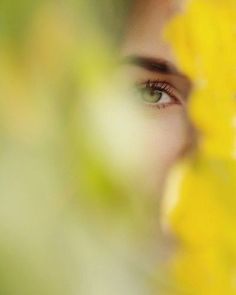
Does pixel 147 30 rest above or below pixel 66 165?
above

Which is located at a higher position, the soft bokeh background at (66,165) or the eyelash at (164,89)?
the eyelash at (164,89)

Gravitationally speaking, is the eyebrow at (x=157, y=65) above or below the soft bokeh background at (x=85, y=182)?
above

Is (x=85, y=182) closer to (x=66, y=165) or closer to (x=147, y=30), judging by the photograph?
(x=66, y=165)

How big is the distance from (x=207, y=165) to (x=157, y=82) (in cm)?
7

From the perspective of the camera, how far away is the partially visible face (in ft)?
1.66

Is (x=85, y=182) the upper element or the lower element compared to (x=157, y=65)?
lower

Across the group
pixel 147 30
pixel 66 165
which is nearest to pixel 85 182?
pixel 66 165

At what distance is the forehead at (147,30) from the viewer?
512mm

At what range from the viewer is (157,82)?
524mm

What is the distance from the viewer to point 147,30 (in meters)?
0.52

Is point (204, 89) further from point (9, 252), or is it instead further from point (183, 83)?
point (9, 252)

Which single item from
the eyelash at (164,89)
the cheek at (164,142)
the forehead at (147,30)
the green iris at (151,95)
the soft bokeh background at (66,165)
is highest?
the forehead at (147,30)

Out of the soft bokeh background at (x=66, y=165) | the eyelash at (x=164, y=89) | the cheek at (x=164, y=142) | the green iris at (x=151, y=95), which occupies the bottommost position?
the soft bokeh background at (x=66, y=165)

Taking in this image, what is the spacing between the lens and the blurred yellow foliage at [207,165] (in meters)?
0.51
